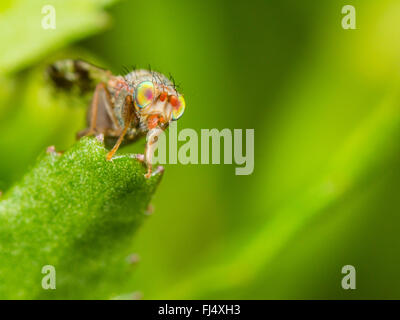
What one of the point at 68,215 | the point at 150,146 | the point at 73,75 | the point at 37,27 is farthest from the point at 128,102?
the point at 73,75

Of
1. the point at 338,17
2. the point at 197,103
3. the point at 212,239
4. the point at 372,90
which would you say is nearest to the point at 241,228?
the point at 212,239

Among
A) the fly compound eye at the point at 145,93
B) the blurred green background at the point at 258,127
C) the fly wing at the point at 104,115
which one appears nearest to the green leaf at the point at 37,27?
the blurred green background at the point at 258,127

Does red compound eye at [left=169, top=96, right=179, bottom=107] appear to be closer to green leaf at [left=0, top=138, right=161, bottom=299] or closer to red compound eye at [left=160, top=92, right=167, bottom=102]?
red compound eye at [left=160, top=92, right=167, bottom=102]

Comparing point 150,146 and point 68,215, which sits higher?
point 150,146

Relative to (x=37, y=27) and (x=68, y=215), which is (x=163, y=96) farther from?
(x=37, y=27)

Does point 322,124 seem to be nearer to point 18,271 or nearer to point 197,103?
point 197,103

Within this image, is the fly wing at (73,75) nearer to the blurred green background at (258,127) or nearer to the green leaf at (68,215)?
the blurred green background at (258,127)
